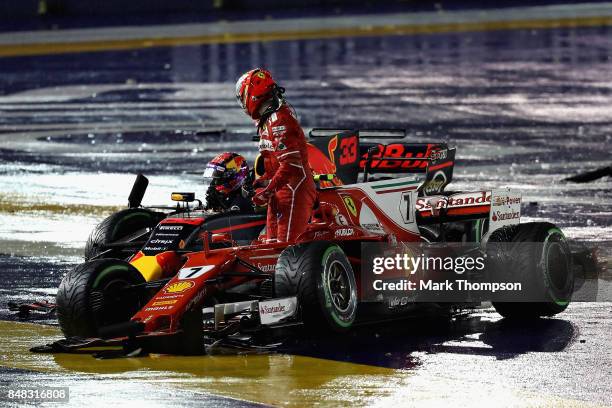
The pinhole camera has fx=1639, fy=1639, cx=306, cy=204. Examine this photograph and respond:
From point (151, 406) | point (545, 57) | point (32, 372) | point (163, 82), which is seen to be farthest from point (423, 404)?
point (545, 57)

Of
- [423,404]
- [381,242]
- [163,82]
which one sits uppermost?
[163,82]

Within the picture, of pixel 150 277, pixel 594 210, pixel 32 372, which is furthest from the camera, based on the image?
Result: pixel 594 210

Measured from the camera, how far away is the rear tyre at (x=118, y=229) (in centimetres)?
1366

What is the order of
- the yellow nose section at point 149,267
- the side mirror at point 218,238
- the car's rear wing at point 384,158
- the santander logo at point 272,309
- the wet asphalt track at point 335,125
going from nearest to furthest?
the wet asphalt track at point 335,125 → the santander logo at point 272,309 → the yellow nose section at point 149,267 → the side mirror at point 218,238 → the car's rear wing at point 384,158

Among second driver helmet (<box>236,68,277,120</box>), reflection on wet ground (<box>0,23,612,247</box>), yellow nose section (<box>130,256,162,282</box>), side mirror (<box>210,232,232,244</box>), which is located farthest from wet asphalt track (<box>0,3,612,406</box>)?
second driver helmet (<box>236,68,277,120</box>)

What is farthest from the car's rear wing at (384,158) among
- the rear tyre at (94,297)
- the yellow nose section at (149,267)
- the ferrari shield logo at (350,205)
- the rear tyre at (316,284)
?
the rear tyre at (94,297)

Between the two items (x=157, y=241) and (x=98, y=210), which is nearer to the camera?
(x=157, y=241)

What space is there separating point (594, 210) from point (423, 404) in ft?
28.2

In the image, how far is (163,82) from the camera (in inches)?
1266

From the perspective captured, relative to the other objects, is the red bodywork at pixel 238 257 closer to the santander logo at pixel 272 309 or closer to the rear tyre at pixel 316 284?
the rear tyre at pixel 316 284

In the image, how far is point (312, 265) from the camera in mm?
11602

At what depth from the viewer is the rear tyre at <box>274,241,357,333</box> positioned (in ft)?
38.0

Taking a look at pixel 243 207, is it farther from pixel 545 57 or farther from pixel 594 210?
pixel 545 57

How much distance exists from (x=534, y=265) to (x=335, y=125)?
1272 centimetres
